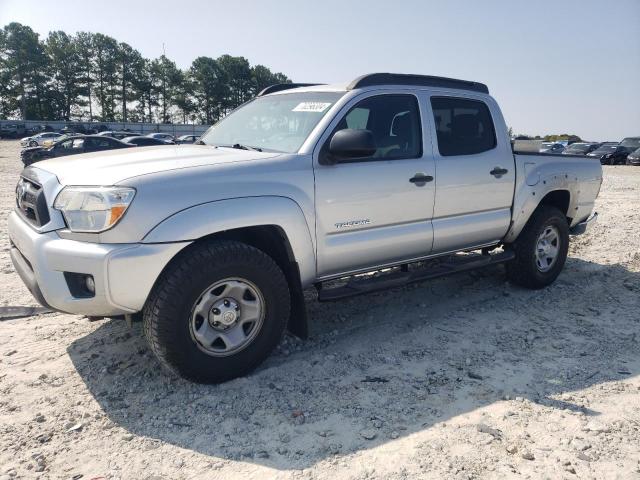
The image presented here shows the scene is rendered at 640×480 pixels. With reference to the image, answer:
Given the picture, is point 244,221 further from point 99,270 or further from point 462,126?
point 462,126

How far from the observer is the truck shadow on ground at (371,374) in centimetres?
283

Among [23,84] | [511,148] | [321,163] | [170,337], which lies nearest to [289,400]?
[170,337]

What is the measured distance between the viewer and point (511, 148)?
4871mm

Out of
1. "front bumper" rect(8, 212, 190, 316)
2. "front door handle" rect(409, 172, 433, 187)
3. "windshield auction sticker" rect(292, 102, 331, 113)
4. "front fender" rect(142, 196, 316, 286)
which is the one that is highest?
"windshield auction sticker" rect(292, 102, 331, 113)

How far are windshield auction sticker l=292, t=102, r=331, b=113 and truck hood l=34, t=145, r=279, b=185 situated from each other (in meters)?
0.58

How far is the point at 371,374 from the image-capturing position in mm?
3480

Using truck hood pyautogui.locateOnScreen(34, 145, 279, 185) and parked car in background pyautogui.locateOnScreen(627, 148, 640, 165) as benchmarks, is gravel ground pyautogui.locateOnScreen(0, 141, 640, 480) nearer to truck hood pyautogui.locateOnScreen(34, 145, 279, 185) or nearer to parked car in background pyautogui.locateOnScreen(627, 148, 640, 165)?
truck hood pyautogui.locateOnScreen(34, 145, 279, 185)

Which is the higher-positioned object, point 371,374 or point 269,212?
point 269,212

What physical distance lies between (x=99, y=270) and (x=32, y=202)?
3.02ft

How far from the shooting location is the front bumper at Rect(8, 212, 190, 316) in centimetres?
282

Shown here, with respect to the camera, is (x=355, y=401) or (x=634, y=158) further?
(x=634, y=158)

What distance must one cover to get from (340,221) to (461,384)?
1383 mm

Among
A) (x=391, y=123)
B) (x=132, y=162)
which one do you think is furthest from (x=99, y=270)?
(x=391, y=123)

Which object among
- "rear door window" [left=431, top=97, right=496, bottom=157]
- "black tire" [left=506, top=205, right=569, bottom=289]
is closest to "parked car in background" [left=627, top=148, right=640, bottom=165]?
"black tire" [left=506, top=205, right=569, bottom=289]
